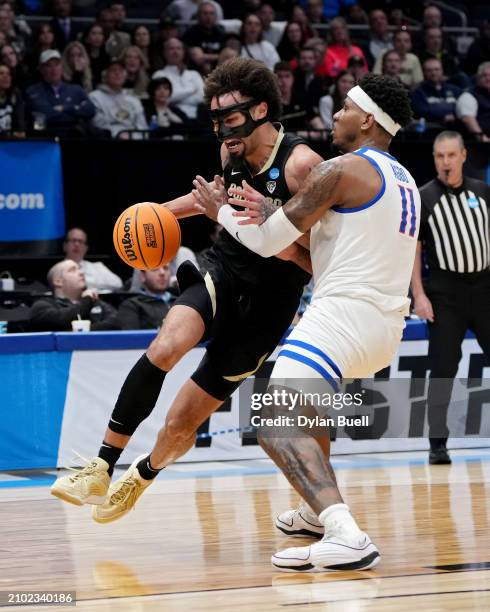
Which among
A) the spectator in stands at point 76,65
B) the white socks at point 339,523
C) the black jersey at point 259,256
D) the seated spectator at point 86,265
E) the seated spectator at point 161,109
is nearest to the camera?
the white socks at point 339,523

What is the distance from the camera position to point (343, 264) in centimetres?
468

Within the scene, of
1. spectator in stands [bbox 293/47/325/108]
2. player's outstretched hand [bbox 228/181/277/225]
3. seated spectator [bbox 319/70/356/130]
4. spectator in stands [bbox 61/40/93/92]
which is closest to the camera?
player's outstretched hand [bbox 228/181/277/225]

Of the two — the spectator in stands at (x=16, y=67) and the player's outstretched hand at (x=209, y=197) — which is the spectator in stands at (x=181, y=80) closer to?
the spectator in stands at (x=16, y=67)

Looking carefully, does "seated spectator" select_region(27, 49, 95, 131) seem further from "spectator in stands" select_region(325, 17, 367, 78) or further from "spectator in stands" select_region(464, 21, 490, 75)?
"spectator in stands" select_region(464, 21, 490, 75)

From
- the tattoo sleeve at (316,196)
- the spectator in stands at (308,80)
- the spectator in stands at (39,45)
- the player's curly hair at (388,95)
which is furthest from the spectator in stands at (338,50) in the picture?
the tattoo sleeve at (316,196)

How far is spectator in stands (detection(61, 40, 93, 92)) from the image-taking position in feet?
42.6

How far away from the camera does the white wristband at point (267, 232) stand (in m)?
4.66

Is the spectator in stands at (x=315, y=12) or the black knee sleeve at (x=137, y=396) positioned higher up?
the spectator in stands at (x=315, y=12)

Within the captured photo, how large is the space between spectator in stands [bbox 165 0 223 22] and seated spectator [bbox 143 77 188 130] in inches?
95.1

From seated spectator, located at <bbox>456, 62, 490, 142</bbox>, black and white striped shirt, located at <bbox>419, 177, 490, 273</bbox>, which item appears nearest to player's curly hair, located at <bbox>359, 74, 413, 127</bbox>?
black and white striped shirt, located at <bbox>419, 177, 490, 273</bbox>

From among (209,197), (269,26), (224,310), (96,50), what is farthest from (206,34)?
(209,197)

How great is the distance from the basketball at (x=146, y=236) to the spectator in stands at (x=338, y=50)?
9.74 m

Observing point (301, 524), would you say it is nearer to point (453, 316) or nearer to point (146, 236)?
point (146, 236)

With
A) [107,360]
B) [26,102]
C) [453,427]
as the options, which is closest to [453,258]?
[453,427]
